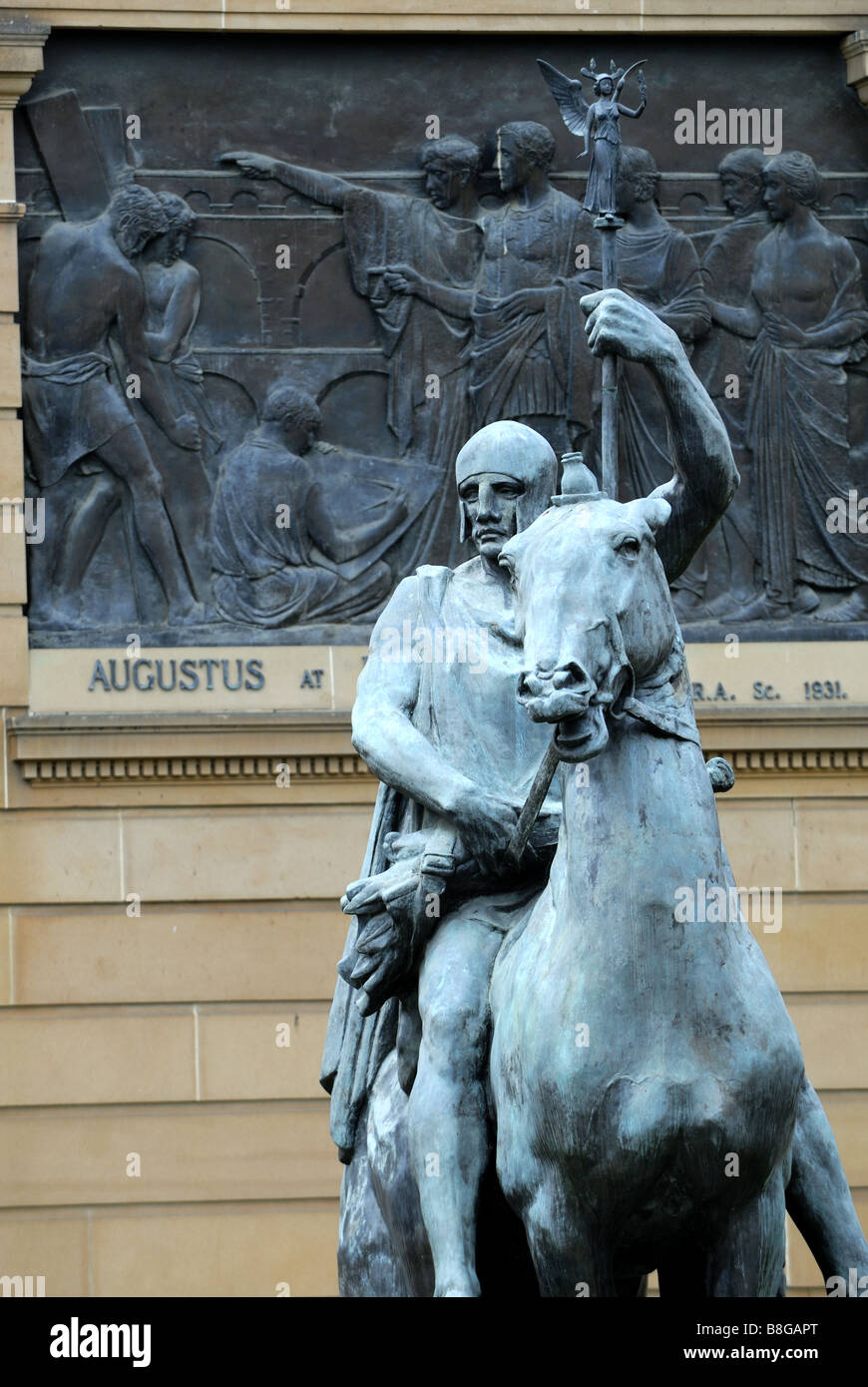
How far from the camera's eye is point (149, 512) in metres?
13.1

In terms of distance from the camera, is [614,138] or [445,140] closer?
[614,138]

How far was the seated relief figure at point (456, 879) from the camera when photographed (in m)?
6.34

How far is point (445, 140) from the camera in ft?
43.4

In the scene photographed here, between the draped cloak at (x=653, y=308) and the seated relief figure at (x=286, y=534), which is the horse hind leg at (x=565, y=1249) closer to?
the seated relief figure at (x=286, y=534)

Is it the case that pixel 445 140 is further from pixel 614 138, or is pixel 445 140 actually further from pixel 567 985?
pixel 567 985

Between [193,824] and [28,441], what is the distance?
1864 mm

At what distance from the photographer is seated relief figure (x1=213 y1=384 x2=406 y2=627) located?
13.1 metres

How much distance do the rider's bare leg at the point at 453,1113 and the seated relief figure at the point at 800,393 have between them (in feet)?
23.4

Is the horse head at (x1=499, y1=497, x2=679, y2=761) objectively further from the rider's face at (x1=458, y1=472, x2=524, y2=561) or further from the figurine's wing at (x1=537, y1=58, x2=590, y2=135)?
the figurine's wing at (x1=537, y1=58, x2=590, y2=135)

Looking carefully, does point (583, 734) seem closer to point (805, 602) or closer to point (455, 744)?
point (455, 744)

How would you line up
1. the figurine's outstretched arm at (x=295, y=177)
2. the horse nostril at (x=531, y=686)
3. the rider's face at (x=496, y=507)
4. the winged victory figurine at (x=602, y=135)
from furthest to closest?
the figurine's outstretched arm at (x=295, y=177)
the rider's face at (x=496, y=507)
the winged victory figurine at (x=602, y=135)
the horse nostril at (x=531, y=686)

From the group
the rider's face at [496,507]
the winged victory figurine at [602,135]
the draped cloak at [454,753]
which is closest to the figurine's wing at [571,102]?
the winged victory figurine at [602,135]

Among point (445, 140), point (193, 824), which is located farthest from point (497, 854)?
point (445, 140)

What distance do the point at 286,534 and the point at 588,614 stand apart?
7629 mm
